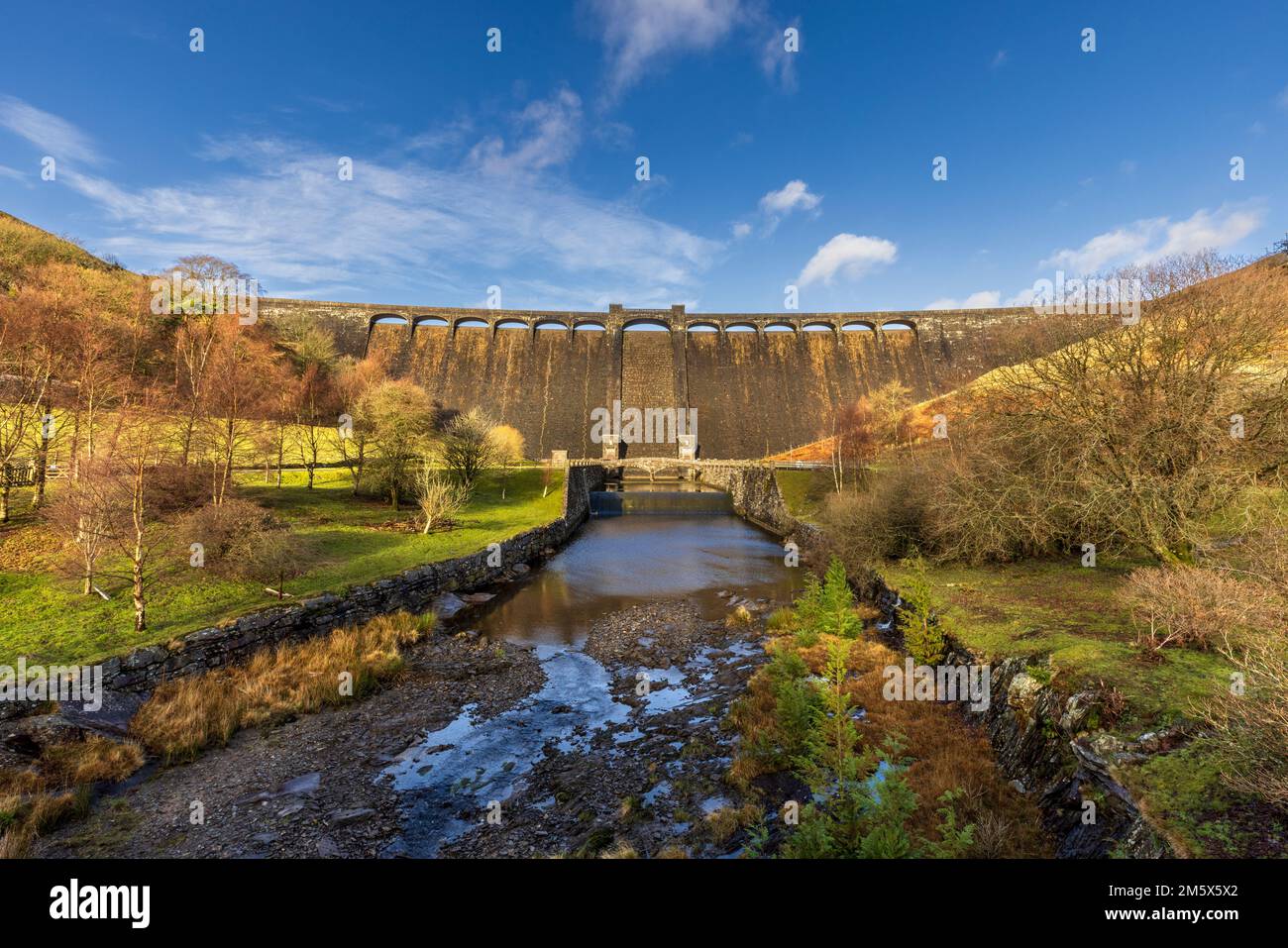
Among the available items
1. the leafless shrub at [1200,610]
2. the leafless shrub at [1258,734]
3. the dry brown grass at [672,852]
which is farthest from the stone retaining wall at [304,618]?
the leafless shrub at [1200,610]

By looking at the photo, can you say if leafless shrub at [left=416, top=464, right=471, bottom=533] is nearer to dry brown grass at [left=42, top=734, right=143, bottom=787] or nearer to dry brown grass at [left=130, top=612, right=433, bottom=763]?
dry brown grass at [left=130, top=612, right=433, bottom=763]

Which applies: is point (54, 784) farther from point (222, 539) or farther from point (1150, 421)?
point (1150, 421)

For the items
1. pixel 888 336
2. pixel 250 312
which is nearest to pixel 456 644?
pixel 250 312

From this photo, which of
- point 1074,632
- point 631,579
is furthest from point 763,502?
point 1074,632

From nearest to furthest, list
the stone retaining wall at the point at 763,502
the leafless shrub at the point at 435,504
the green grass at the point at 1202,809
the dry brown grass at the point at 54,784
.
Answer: the green grass at the point at 1202,809 < the dry brown grass at the point at 54,784 < the leafless shrub at the point at 435,504 < the stone retaining wall at the point at 763,502

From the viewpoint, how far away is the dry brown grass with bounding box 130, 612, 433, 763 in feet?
32.0

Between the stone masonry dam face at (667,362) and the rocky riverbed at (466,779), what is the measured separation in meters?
51.6

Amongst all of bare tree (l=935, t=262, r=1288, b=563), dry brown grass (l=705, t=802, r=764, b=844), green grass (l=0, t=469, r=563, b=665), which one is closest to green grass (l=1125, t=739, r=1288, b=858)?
dry brown grass (l=705, t=802, r=764, b=844)

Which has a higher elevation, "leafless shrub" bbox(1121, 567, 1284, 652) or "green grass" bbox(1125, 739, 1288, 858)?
"leafless shrub" bbox(1121, 567, 1284, 652)

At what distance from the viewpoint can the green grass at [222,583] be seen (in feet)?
35.8

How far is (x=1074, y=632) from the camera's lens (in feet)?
33.8

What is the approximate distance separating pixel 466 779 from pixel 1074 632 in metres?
11.4

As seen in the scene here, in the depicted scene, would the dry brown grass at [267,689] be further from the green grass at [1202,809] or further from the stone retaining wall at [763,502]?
the stone retaining wall at [763,502]

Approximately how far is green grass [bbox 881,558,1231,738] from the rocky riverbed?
5377mm
